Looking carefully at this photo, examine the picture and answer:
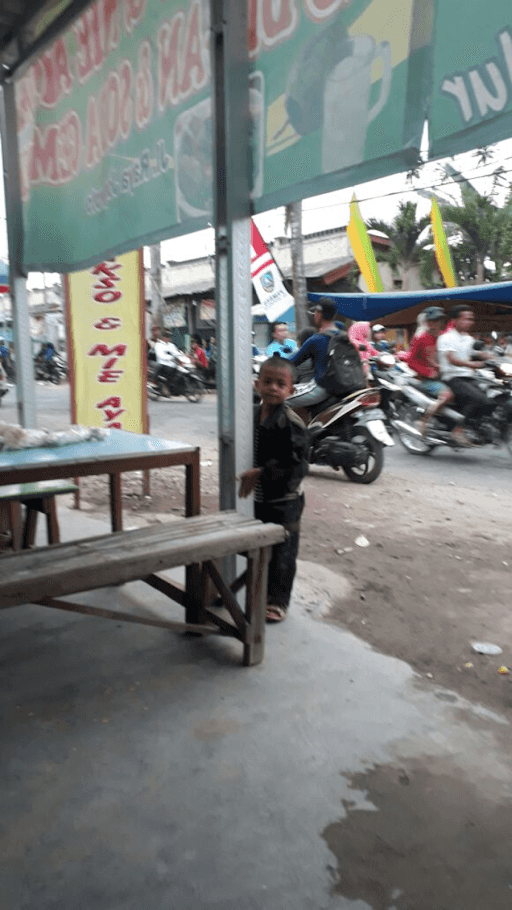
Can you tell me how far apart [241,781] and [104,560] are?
2.78 feet

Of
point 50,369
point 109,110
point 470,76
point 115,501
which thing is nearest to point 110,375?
point 115,501

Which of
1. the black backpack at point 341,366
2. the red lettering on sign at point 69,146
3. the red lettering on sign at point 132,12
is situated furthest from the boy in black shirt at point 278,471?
the black backpack at point 341,366

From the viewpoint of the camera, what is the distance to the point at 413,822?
1828 mm

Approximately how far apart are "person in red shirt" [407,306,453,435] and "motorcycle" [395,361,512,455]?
0.08m

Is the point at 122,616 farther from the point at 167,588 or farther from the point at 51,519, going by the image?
the point at 51,519

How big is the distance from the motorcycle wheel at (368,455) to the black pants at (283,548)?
3.27 metres

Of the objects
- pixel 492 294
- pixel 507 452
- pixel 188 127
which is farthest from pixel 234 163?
pixel 492 294

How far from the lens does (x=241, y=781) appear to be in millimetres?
1994

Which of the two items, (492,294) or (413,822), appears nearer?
(413,822)

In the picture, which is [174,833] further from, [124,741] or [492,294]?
[492,294]

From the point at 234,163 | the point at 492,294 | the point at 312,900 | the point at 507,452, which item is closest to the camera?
the point at 312,900

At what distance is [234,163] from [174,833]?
2.57 m

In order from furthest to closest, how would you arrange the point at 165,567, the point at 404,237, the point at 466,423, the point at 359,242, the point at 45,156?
the point at 404,237 → the point at 359,242 → the point at 466,423 → the point at 45,156 → the point at 165,567

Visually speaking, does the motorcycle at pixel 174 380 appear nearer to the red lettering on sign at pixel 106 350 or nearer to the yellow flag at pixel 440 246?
the yellow flag at pixel 440 246
